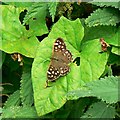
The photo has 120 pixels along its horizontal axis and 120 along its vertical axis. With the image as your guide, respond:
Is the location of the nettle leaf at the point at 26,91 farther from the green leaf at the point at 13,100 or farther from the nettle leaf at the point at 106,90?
the nettle leaf at the point at 106,90

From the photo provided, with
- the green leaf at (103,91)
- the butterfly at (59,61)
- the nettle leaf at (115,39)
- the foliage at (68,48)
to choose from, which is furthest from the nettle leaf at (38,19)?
the green leaf at (103,91)

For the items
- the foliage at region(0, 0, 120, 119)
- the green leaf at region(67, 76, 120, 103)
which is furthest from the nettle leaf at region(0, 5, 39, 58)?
the green leaf at region(67, 76, 120, 103)

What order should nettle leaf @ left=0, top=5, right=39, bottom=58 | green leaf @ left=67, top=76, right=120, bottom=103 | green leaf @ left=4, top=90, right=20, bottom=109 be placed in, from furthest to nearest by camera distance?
green leaf @ left=4, top=90, right=20, bottom=109 → nettle leaf @ left=0, top=5, right=39, bottom=58 → green leaf @ left=67, top=76, right=120, bottom=103

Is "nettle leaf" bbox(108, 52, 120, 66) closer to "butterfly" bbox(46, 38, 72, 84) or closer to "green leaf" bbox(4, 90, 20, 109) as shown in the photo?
"butterfly" bbox(46, 38, 72, 84)

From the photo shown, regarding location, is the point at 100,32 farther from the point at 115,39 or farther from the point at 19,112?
the point at 19,112

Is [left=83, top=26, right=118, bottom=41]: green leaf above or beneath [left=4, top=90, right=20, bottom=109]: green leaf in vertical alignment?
above

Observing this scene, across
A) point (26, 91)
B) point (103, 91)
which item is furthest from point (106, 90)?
point (26, 91)
